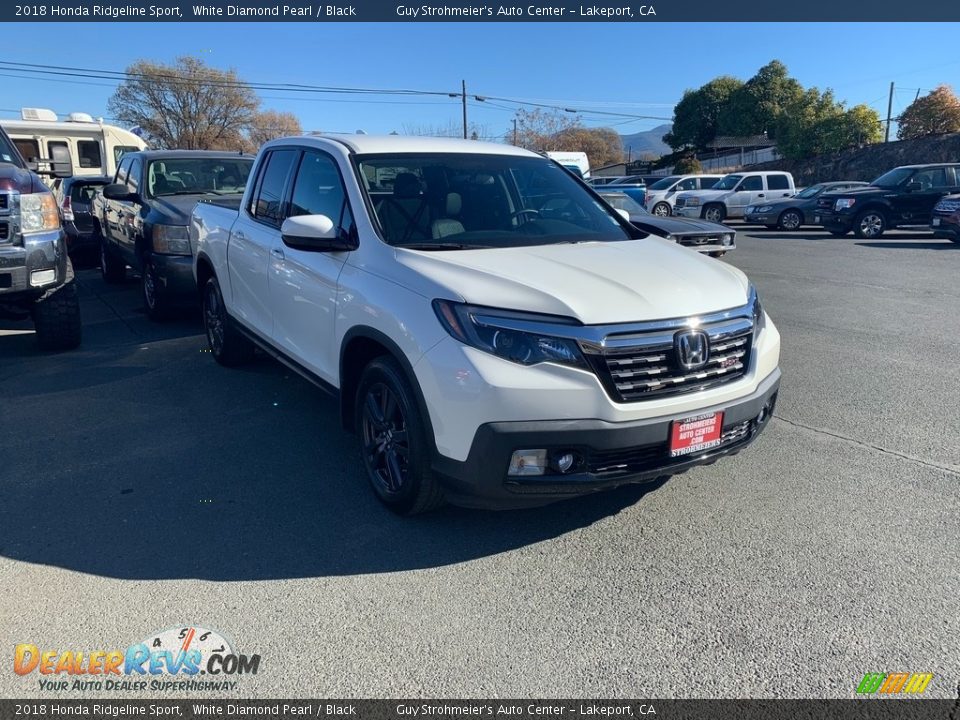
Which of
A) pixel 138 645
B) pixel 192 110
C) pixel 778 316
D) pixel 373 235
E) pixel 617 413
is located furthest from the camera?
pixel 192 110

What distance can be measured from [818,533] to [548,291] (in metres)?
1.74

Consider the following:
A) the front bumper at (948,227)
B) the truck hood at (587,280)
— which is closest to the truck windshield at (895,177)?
the front bumper at (948,227)

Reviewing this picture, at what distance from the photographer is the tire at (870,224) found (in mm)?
17578

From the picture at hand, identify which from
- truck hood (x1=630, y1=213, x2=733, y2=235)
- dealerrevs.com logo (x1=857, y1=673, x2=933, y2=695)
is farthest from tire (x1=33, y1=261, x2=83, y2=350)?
truck hood (x1=630, y1=213, x2=733, y2=235)

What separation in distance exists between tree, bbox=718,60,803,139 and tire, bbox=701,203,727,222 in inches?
1329

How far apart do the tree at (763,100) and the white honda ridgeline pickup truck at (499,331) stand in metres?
55.2

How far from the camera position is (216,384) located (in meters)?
5.87

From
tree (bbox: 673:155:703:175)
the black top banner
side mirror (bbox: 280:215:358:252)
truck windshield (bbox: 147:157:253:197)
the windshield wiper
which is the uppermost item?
tree (bbox: 673:155:703:175)

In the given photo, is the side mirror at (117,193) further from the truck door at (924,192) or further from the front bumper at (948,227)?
the truck door at (924,192)

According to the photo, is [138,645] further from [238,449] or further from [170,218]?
[170,218]

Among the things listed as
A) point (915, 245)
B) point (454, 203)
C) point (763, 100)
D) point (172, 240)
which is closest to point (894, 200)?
point (915, 245)

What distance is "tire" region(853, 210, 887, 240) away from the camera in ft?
57.7

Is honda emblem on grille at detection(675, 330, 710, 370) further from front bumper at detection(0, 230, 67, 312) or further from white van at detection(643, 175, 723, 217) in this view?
white van at detection(643, 175, 723, 217)

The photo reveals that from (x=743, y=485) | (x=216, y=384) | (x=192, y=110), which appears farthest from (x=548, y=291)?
(x=192, y=110)
